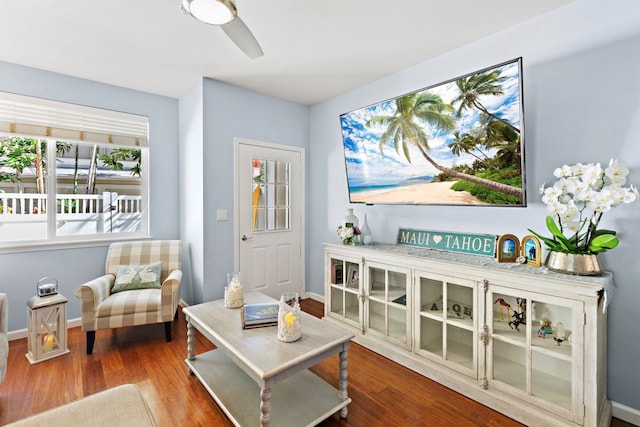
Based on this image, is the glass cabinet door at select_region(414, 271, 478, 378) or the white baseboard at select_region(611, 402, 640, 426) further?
the glass cabinet door at select_region(414, 271, 478, 378)

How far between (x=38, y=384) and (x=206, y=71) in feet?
9.22

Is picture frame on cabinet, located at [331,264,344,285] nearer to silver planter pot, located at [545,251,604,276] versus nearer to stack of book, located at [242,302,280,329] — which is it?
stack of book, located at [242,302,280,329]

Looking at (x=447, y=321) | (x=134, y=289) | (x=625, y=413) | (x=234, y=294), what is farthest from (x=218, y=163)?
(x=625, y=413)

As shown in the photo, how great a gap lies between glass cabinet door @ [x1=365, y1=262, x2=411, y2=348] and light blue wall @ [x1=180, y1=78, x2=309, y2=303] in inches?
62.3

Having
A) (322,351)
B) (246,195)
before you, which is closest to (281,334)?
(322,351)

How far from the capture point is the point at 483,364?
190 centimetres

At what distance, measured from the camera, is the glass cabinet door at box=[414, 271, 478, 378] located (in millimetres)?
2004

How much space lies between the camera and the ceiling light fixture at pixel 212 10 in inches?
50.3

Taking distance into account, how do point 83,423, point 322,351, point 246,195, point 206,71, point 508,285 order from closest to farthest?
point 83,423 → point 322,351 → point 508,285 → point 206,71 → point 246,195

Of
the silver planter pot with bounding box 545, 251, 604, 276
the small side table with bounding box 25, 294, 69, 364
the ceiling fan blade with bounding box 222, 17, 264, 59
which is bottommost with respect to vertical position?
the small side table with bounding box 25, 294, 69, 364

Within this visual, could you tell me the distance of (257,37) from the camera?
229 cm

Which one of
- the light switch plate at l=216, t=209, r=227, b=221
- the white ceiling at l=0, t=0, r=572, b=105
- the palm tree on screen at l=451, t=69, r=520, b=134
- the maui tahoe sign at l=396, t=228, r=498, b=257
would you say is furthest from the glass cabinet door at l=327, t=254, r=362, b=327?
the white ceiling at l=0, t=0, r=572, b=105

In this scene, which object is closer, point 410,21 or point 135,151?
point 410,21

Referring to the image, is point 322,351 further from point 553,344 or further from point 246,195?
point 246,195
